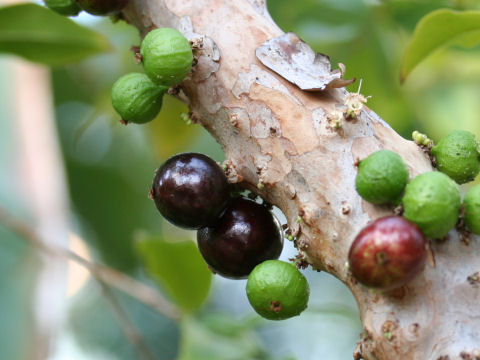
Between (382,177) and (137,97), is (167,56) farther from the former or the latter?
(382,177)

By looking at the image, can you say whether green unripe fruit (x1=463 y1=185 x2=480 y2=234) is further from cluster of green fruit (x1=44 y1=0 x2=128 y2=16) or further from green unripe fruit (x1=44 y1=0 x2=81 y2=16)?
green unripe fruit (x1=44 y1=0 x2=81 y2=16)

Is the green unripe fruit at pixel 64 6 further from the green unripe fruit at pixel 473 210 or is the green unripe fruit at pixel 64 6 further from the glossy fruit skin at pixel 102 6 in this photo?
the green unripe fruit at pixel 473 210

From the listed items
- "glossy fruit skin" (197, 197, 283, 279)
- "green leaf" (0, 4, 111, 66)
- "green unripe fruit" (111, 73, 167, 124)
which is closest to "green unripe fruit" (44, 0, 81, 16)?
"green unripe fruit" (111, 73, 167, 124)

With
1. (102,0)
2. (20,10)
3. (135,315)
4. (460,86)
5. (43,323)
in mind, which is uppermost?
(102,0)

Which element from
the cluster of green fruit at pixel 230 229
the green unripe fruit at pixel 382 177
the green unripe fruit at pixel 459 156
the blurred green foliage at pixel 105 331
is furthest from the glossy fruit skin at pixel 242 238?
the blurred green foliage at pixel 105 331

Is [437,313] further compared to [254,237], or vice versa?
[254,237]

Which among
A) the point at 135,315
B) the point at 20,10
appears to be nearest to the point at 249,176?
the point at 20,10

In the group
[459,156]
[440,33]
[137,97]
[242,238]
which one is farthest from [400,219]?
[440,33]

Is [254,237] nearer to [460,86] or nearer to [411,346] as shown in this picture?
[411,346]
